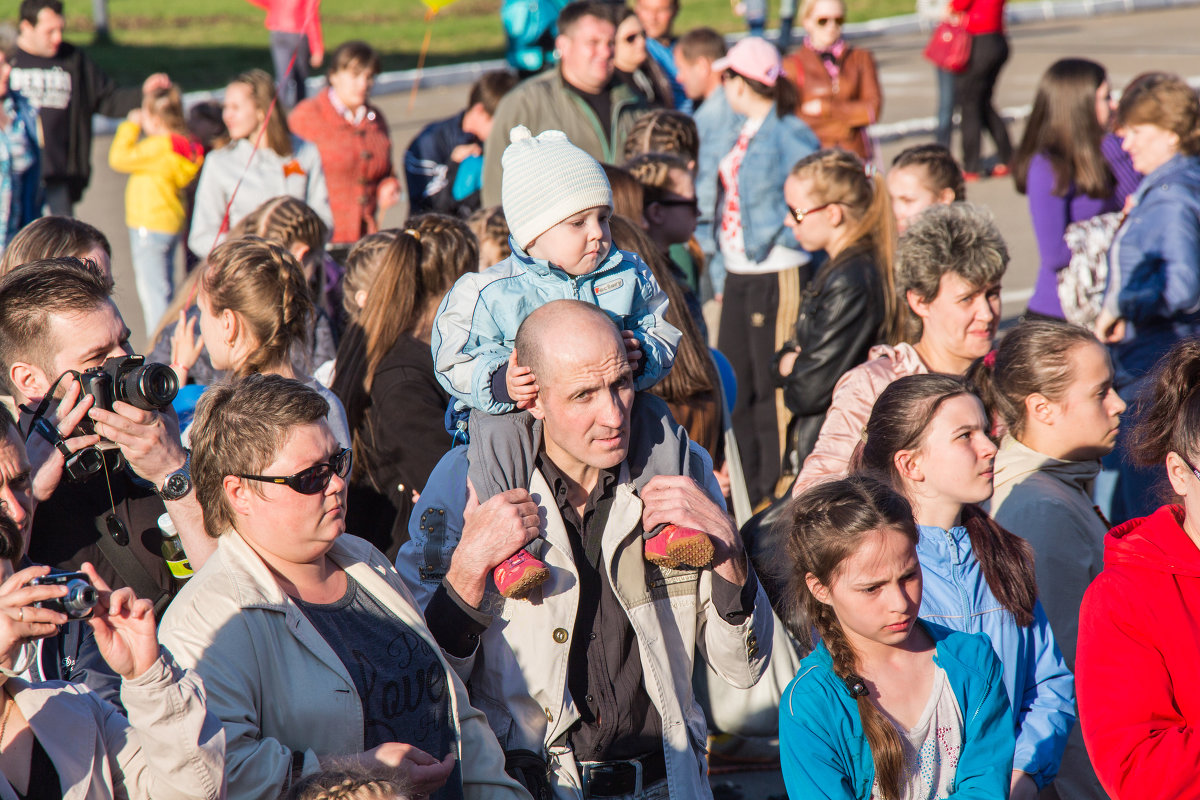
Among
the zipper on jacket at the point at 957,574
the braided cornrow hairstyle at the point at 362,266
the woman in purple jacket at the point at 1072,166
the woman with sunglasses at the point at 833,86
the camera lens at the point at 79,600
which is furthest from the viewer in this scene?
the woman with sunglasses at the point at 833,86

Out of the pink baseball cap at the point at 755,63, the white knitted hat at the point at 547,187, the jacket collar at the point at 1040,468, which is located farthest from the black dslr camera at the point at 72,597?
the pink baseball cap at the point at 755,63

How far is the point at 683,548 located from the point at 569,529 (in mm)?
371

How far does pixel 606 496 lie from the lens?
314cm

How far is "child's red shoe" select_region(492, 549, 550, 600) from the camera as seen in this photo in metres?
2.81

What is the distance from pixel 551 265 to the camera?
3.67m

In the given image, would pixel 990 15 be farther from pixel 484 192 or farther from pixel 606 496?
pixel 606 496

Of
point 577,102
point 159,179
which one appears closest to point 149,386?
point 577,102

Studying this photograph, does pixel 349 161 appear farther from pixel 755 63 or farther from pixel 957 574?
pixel 957 574

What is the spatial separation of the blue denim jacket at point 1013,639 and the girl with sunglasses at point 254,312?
1.93 meters

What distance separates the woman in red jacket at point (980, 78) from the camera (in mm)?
13523

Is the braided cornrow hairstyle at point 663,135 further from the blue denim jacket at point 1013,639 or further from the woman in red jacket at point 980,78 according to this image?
the woman in red jacket at point 980,78

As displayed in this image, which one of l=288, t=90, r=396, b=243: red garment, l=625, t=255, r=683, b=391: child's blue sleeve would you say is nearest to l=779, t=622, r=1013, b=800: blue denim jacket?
l=625, t=255, r=683, b=391: child's blue sleeve

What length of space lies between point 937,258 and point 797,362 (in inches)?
37.7

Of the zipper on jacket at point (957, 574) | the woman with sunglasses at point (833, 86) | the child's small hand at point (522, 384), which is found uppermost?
the woman with sunglasses at point (833, 86)
